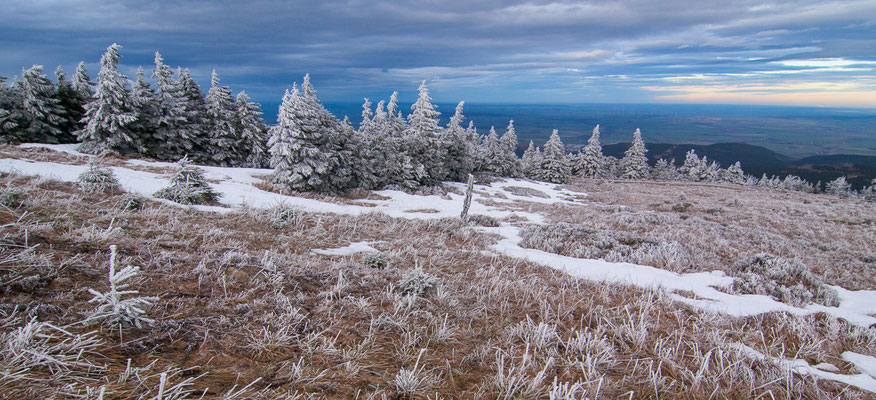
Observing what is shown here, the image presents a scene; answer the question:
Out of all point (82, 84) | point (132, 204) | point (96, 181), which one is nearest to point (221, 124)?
point (82, 84)

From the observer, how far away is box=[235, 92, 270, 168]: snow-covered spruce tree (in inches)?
1262

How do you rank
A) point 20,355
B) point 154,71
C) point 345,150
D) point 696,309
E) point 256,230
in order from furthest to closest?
point 154,71
point 345,150
point 256,230
point 696,309
point 20,355

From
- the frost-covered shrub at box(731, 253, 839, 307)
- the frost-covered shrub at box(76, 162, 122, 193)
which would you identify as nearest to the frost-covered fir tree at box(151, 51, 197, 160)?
the frost-covered shrub at box(76, 162, 122, 193)

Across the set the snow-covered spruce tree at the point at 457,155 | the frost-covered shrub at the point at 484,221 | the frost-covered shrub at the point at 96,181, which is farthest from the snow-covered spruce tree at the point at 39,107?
the frost-covered shrub at the point at 484,221

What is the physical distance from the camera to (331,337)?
2947mm

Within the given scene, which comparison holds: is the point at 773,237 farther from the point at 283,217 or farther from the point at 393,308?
the point at 283,217

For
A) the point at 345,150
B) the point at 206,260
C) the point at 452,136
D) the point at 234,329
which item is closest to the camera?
the point at 234,329

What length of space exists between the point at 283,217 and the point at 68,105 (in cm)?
3665

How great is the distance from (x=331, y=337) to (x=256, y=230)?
447cm

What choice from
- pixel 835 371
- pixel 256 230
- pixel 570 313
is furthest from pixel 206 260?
pixel 835 371

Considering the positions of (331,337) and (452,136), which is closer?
(331,337)

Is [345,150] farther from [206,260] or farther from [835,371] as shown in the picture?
[835,371]

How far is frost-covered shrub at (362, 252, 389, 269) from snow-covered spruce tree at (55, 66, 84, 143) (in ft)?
123

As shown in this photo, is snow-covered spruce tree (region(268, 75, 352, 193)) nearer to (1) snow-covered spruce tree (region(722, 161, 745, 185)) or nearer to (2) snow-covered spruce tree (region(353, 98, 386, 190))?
(2) snow-covered spruce tree (region(353, 98, 386, 190))
